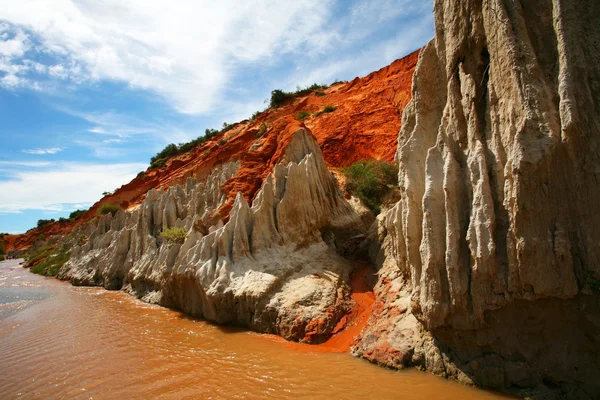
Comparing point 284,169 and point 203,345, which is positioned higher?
point 284,169

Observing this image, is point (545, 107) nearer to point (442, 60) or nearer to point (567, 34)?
point (567, 34)

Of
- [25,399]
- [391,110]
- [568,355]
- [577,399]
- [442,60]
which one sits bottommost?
[25,399]

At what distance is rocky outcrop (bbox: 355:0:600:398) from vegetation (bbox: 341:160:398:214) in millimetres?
8110

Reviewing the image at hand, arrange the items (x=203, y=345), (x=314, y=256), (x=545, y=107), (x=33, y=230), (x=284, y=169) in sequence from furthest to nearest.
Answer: (x=33, y=230)
(x=284, y=169)
(x=314, y=256)
(x=203, y=345)
(x=545, y=107)

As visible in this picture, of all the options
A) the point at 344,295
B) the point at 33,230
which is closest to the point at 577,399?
the point at 344,295

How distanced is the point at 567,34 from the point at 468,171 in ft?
7.42

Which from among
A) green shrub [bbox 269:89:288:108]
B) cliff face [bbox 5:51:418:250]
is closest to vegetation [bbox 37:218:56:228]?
cliff face [bbox 5:51:418:250]

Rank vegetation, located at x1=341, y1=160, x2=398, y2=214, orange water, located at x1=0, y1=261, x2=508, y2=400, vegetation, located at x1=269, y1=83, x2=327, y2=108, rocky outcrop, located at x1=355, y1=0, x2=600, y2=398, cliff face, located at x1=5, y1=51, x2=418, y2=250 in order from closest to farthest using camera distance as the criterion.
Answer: rocky outcrop, located at x1=355, y1=0, x2=600, y2=398
orange water, located at x1=0, y1=261, x2=508, y2=400
cliff face, located at x1=5, y1=51, x2=418, y2=250
vegetation, located at x1=341, y1=160, x2=398, y2=214
vegetation, located at x1=269, y1=83, x2=327, y2=108

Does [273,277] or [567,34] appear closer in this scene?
[567,34]

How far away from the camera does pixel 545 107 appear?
190 inches

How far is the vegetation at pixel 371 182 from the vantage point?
48.0ft

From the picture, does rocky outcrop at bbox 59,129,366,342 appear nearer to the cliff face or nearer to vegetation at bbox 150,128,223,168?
the cliff face

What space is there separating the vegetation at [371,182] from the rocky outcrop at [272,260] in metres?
1.92

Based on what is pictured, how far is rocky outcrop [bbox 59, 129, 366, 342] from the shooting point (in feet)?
26.9
